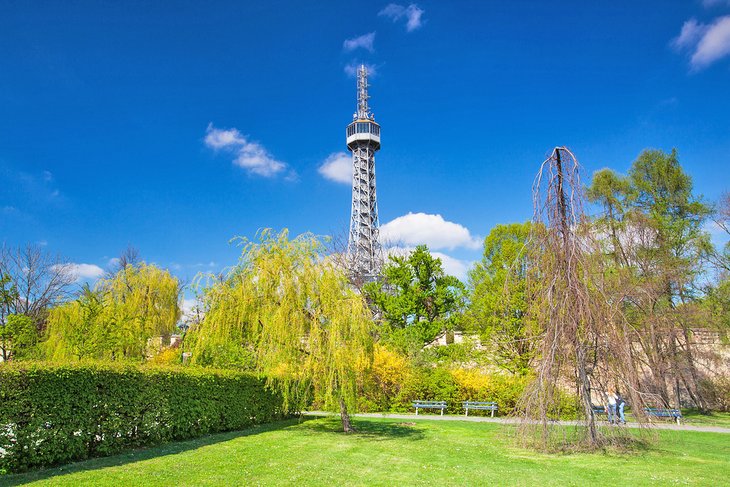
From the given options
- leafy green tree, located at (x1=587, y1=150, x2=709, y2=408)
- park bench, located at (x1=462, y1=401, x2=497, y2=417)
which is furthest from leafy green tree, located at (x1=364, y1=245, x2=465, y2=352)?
leafy green tree, located at (x1=587, y1=150, x2=709, y2=408)

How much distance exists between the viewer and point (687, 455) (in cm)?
995

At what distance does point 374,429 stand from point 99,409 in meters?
7.65

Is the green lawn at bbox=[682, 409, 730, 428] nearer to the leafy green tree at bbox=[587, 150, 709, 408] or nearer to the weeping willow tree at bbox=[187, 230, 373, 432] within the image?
the leafy green tree at bbox=[587, 150, 709, 408]

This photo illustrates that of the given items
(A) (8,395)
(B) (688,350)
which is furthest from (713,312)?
(A) (8,395)

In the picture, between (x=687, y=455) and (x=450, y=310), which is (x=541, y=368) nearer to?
(x=687, y=455)

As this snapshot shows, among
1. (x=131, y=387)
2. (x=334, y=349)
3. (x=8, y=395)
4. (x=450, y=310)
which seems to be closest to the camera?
(x=8, y=395)

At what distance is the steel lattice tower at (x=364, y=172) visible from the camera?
5725 centimetres

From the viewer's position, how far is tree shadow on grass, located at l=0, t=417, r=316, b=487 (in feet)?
23.1

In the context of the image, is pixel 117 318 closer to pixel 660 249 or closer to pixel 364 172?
pixel 660 249

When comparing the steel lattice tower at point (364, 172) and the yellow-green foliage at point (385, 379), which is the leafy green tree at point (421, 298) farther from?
the steel lattice tower at point (364, 172)

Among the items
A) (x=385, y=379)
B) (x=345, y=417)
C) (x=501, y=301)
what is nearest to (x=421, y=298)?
(x=385, y=379)

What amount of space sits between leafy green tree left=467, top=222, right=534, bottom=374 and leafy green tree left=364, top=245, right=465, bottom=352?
1.20 metres

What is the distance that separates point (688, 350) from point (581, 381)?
49.6 feet

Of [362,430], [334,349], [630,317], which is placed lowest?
[362,430]
